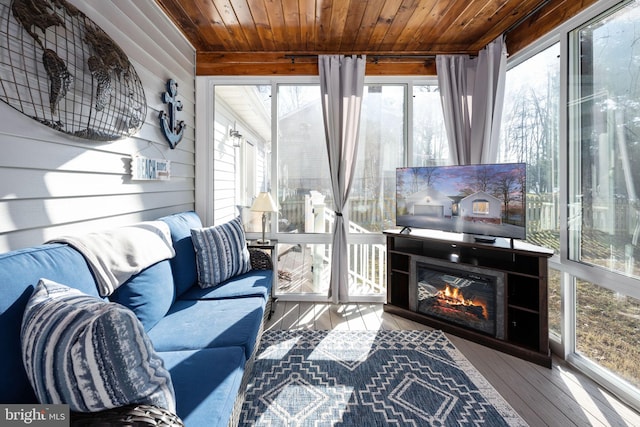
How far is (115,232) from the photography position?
5.51ft

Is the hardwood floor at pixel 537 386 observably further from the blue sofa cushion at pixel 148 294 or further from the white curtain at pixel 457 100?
the white curtain at pixel 457 100

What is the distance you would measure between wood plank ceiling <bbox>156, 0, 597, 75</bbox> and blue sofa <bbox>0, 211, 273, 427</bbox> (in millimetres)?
1858

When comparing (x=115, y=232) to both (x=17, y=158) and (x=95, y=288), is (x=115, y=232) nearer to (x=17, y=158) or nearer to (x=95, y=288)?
(x=95, y=288)

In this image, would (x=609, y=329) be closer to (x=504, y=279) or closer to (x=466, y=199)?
(x=504, y=279)

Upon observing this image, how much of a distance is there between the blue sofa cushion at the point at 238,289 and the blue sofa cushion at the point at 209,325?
0.07 meters

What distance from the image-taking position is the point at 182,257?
2.22m

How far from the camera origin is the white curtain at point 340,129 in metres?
3.12

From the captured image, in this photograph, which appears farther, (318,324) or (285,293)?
(285,293)

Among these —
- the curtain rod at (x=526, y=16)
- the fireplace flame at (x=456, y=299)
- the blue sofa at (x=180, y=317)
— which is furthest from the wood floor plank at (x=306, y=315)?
the curtain rod at (x=526, y=16)

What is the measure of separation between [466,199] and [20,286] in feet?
9.28

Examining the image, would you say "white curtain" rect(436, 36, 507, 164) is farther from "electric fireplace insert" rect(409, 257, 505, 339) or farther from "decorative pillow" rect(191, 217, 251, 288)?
"decorative pillow" rect(191, 217, 251, 288)

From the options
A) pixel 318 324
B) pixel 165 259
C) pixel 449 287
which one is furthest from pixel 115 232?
pixel 449 287

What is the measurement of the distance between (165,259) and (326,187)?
1.85 meters

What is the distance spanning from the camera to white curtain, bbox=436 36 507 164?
9.56ft
